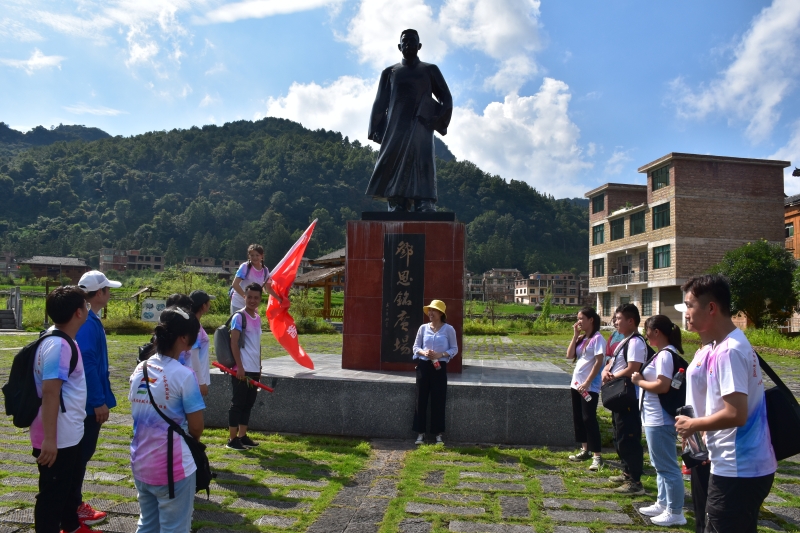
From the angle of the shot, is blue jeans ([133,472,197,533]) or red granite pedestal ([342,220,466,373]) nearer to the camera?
blue jeans ([133,472,197,533])

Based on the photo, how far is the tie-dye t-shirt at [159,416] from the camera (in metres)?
2.69

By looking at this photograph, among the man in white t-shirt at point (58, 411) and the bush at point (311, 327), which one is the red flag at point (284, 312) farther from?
the bush at point (311, 327)

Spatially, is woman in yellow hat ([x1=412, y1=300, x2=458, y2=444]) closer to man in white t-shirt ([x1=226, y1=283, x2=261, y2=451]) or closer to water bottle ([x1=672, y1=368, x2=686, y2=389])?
man in white t-shirt ([x1=226, y1=283, x2=261, y2=451])

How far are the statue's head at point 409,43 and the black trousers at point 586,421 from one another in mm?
4619

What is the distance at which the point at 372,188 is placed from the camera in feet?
25.7

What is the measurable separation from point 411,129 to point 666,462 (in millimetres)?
5071

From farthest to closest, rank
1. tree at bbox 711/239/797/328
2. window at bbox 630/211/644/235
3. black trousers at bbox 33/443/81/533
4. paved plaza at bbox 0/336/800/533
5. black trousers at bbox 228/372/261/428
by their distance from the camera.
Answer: window at bbox 630/211/644/235, tree at bbox 711/239/797/328, black trousers at bbox 228/372/261/428, paved plaza at bbox 0/336/800/533, black trousers at bbox 33/443/81/533

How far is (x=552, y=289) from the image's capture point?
249 ft

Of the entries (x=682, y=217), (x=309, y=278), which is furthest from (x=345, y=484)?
(x=682, y=217)

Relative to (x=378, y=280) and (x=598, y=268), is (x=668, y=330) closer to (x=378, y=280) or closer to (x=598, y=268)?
(x=378, y=280)

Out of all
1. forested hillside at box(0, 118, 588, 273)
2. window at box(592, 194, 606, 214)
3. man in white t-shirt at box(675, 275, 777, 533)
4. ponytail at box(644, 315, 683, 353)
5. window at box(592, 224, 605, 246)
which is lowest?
man in white t-shirt at box(675, 275, 777, 533)

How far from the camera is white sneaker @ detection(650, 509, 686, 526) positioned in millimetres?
3709

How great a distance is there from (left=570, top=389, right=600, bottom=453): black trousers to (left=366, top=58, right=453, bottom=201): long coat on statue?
10.8 feet

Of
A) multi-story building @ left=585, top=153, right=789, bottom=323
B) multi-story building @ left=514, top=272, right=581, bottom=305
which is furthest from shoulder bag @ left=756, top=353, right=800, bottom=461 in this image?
multi-story building @ left=514, top=272, right=581, bottom=305
